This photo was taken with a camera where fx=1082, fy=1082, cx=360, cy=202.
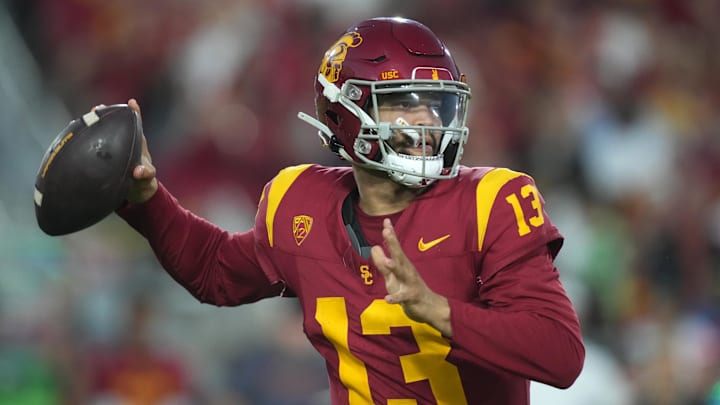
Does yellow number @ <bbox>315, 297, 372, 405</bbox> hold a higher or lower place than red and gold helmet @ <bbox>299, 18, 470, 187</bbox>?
lower

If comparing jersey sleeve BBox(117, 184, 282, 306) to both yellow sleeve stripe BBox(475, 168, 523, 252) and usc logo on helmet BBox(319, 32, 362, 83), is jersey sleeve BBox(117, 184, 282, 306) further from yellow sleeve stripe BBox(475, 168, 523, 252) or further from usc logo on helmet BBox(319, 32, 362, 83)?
yellow sleeve stripe BBox(475, 168, 523, 252)

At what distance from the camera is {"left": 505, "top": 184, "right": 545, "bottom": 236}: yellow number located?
203 cm

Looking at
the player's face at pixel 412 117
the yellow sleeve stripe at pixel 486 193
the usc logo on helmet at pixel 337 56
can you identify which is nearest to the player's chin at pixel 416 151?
the player's face at pixel 412 117

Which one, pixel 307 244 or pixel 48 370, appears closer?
pixel 307 244

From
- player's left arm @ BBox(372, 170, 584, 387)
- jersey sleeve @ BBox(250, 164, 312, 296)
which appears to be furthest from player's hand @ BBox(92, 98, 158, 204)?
player's left arm @ BBox(372, 170, 584, 387)

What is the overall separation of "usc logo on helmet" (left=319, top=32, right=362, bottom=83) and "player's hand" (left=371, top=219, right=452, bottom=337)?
1.87ft

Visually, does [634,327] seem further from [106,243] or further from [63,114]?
[63,114]

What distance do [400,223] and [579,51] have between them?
310cm

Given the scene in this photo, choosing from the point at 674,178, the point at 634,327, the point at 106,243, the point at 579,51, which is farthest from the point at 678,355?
the point at 106,243

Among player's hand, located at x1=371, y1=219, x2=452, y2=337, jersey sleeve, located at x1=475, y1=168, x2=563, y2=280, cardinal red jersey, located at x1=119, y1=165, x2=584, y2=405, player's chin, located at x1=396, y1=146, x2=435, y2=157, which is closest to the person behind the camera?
player's hand, located at x1=371, y1=219, x2=452, y2=337

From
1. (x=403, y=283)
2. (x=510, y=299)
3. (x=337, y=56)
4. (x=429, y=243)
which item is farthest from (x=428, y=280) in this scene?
(x=337, y=56)

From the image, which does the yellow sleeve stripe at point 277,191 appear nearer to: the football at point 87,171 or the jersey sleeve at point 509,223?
the football at point 87,171

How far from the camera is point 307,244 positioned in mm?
2295

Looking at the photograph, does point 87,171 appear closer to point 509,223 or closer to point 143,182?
point 143,182
